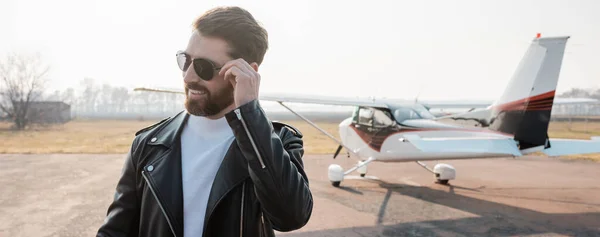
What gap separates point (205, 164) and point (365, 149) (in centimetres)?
822

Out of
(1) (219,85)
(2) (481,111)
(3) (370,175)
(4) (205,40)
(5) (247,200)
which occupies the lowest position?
(3) (370,175)

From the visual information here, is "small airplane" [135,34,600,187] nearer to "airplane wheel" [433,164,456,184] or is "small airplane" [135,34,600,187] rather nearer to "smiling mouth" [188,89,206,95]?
"airplane wheel" [433,164,456,184]

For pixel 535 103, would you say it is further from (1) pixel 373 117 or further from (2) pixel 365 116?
(2) pixel 365 116

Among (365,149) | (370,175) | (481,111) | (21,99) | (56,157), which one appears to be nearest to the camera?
(481,111)

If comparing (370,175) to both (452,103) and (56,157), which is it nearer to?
(452,103)

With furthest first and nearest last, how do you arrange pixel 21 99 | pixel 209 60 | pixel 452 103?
pixel 21 99 → pixel 452 103 → pixel 209 60

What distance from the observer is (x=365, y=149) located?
9.42 metres

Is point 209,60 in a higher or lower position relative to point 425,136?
higher

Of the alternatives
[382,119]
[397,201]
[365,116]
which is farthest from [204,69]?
[365,116]

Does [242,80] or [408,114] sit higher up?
[242,80]

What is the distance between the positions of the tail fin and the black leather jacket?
6.73 meters

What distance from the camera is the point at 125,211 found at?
1.53 metres

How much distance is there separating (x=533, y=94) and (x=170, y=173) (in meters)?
7.21

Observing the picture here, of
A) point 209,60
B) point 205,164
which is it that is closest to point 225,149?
point 205,164
